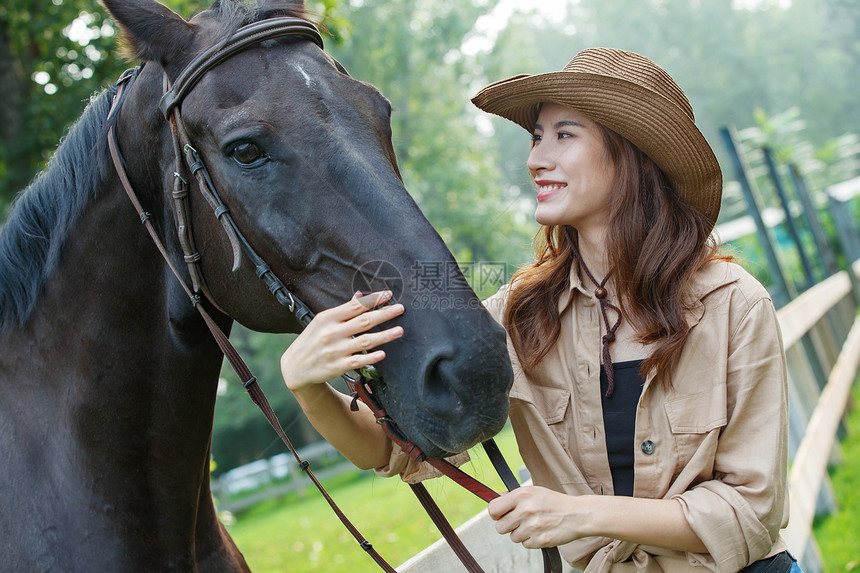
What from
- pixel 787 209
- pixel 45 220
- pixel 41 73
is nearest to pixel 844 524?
pixel 787 209

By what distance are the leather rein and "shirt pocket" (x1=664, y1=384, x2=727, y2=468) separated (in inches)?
20.4

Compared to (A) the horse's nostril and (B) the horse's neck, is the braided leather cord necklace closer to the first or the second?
(A) the horse's nostril

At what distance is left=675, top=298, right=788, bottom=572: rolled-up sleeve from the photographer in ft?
6.10

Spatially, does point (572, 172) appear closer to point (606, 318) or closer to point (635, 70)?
point (635, 70)

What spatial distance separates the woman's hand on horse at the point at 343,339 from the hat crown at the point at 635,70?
107 centimetres

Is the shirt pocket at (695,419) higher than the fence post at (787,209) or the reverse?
higher

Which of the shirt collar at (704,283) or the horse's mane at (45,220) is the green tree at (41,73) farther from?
the shirt collar at (704,283)

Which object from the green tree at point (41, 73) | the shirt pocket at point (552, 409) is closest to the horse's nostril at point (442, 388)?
the shirt pocket at point (552, 409)

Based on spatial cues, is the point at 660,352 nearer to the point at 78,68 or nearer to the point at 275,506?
the point at 78,68

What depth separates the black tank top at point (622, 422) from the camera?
211cm

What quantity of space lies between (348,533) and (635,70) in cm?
830

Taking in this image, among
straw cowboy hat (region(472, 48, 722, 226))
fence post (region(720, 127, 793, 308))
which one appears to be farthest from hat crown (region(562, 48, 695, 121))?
fence post (region(720, 127, 793, 308))

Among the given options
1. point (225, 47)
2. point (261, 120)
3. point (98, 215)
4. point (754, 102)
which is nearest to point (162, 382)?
point (98, 215)

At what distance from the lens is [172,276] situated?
2.08 m
